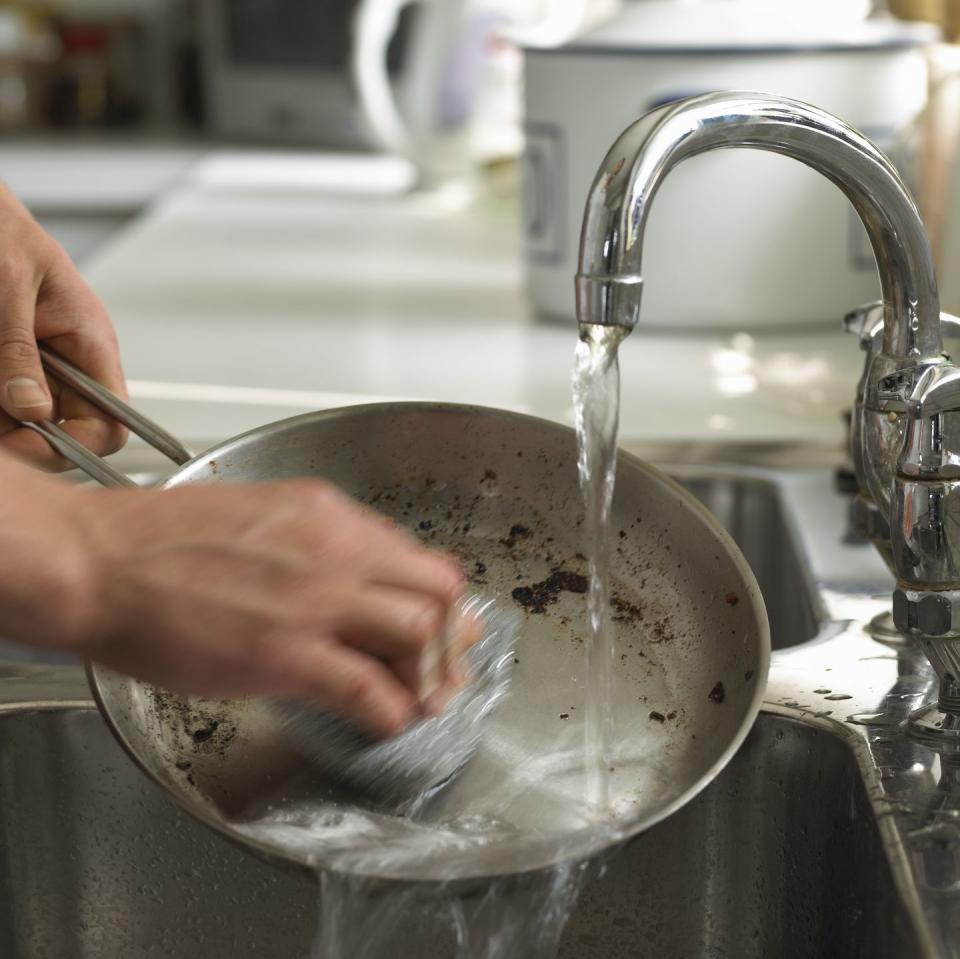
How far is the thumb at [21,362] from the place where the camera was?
667 millimetres

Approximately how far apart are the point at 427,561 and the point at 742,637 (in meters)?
0.18

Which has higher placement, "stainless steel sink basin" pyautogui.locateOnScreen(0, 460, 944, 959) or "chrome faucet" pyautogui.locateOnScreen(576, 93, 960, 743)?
"chrome faucet" pyautogui.locateOnScreen(576, 93, 960, 743)

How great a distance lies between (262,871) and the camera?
2.10 ft

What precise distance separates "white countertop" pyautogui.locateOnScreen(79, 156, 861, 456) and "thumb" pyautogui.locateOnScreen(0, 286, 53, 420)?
0.61ft

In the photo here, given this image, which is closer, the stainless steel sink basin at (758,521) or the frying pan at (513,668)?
the frying pan at (513,668)

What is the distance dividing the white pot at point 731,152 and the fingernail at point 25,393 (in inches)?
21.6

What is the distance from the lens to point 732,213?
1.10 m

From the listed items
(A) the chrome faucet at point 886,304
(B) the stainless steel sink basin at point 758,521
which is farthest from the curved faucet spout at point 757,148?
(B) the stainless steel sink basin at point 758,521

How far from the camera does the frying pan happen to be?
0.51 m

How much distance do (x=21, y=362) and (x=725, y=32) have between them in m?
0.62

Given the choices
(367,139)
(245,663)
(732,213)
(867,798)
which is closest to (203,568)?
(245,663)

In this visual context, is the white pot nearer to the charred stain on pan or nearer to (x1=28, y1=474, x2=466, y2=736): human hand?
the charred stain on pan

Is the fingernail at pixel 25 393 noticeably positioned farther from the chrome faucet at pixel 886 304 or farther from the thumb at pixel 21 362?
the chrome faucet at pixel 886 304

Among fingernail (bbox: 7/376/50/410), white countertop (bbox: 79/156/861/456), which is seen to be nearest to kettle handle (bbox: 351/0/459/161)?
white countertop (bbox: 79/156/861/456)
